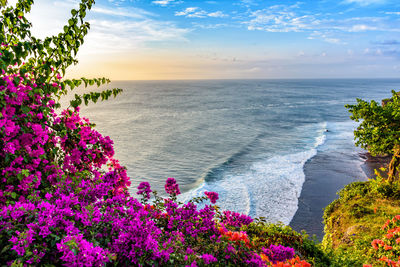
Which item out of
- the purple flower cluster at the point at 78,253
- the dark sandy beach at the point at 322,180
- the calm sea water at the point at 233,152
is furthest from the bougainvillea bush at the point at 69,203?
the calm sea water at the point at 233,152

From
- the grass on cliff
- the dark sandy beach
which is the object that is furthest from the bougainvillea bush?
the dark sandy beach

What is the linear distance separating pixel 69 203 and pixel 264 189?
2134 centimetres

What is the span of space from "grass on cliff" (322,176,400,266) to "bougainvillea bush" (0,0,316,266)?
15.5 ft

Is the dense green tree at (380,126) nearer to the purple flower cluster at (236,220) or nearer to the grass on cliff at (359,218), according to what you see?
the grass on cliff at (359,218)

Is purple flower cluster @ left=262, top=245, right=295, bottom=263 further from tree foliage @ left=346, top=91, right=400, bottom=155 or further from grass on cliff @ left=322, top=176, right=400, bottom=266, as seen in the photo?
tree foliage @ left=346, top=91, right=400, bottom=155

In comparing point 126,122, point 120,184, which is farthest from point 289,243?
point 126,122

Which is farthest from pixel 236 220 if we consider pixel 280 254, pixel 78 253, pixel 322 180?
pixel 322 180

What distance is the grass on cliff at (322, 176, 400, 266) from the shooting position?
8.19 meters

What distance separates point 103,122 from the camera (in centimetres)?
5406

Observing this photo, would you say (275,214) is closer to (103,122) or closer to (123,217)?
(123,217)

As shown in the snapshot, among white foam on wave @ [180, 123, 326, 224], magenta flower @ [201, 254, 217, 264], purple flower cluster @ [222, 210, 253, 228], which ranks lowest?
white foam on wave @ [180, 123, 326, 224]

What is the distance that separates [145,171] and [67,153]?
2248 cm

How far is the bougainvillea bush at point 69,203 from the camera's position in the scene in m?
2.29

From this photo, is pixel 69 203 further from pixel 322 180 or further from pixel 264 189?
pixel 322 180
